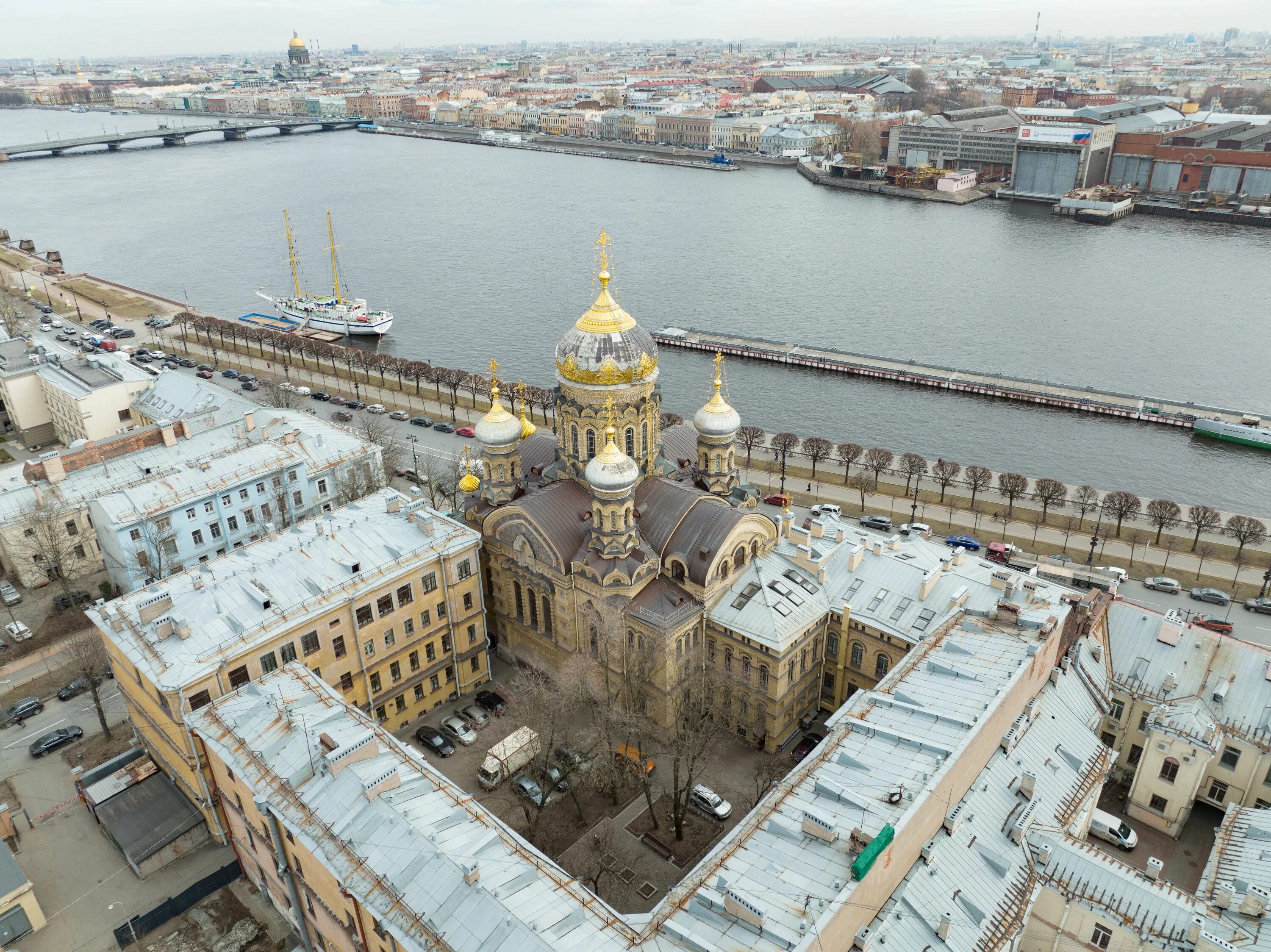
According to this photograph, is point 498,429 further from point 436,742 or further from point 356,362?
point 356,362

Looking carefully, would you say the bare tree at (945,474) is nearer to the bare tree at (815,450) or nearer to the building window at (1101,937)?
the bare tree at (815,450)

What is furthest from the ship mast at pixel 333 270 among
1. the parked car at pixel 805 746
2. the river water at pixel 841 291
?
the parked car at pixel 805 746

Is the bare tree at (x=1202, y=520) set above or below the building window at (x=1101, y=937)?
below

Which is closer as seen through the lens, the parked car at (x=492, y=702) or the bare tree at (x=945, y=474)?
the parked car at (x=492, y=702)

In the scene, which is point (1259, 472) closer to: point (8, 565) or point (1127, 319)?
point (1127, 319)

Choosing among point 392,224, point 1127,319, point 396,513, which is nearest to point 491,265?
point 392,224
